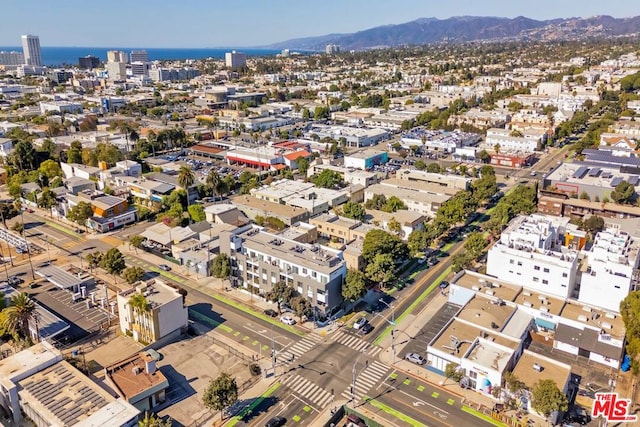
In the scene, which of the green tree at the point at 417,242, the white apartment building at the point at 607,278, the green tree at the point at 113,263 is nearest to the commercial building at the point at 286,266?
the green tree at the point at 113,263

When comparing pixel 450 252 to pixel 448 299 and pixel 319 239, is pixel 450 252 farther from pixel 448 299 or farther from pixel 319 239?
pixel 319 239

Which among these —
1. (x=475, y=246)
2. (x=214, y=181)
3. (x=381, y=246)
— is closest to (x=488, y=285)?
(x=475, y=246)

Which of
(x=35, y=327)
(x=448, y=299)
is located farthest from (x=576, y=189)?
(x=35, y=327)

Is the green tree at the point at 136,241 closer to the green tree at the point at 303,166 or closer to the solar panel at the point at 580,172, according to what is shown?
the green tree at the point at 303,166

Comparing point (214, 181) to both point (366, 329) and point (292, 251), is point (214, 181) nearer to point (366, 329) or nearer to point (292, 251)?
point (292, 251)

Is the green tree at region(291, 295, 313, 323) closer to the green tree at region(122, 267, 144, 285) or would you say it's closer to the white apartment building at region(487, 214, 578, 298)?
the green tree at region(122, 267, 144, 285)
